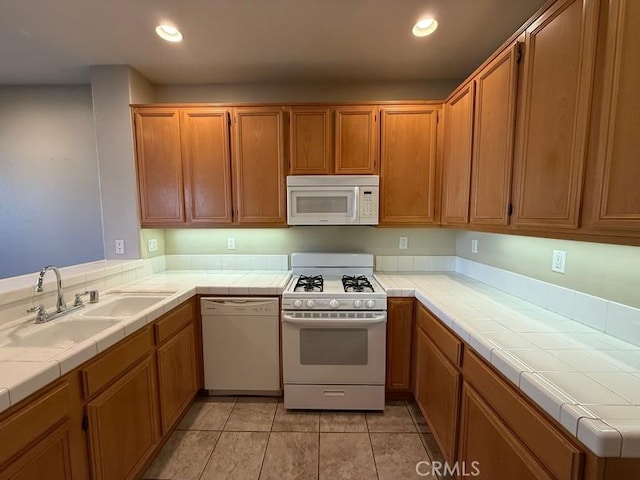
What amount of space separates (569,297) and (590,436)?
0.97 metres

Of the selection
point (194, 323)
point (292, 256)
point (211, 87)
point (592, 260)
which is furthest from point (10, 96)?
point (592, 260)

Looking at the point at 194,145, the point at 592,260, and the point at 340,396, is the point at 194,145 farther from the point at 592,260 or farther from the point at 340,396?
the point at 592,260

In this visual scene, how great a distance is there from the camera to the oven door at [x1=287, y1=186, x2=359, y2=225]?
2273 mm

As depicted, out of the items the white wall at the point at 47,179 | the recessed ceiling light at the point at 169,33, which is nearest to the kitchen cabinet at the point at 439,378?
the recessed ceiling light at the point at 169,33

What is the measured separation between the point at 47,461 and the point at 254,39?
2.45 m

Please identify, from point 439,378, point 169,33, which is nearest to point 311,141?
point 169,33

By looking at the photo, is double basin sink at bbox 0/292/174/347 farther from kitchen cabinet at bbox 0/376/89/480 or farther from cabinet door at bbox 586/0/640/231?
cabinet door at bbox 586/0/640/231

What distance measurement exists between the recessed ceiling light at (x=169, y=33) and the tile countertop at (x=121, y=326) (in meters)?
1.78

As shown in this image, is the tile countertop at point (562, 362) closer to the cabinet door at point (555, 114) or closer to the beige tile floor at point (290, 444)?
the cabinet door at point (555, 114)

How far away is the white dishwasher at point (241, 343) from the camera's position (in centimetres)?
215

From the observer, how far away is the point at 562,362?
3.33 ft

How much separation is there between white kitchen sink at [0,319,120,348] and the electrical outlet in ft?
7.99

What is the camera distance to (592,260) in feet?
4.37

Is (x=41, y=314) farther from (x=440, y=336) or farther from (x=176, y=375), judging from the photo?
(x=440, y=336)
